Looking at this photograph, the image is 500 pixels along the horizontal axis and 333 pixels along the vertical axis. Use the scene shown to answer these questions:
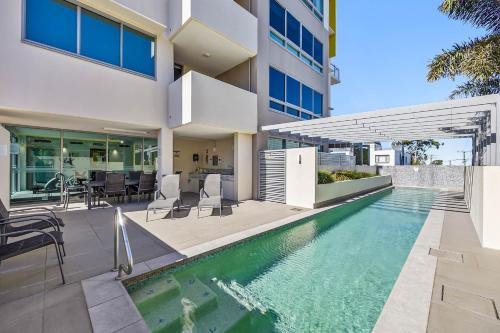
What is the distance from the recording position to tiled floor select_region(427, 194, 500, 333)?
7.38ft

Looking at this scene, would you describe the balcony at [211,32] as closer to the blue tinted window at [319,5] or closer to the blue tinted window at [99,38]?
the blue tinted window at [99,38]

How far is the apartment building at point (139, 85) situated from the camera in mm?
6324

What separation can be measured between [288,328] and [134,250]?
3.19 metres

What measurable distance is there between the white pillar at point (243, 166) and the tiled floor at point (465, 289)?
23.2 feet

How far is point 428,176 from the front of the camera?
16.8m

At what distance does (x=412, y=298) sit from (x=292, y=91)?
37.8 feet

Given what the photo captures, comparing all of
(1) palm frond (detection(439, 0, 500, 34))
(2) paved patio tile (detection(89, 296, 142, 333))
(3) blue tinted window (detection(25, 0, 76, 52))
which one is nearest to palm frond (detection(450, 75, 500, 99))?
(1) palm frond (detection(439, 0, 500, 34))

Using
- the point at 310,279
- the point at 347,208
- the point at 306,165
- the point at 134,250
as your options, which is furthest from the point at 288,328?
the point at 347,208

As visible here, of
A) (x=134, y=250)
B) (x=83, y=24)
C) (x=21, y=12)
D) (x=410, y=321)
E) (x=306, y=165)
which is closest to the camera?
(x=410, y=321)

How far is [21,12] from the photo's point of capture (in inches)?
240

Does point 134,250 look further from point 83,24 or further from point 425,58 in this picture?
point 425,58

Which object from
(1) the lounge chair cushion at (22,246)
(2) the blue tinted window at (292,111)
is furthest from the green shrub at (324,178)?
(1) the lounge chair cushion at (22,246)

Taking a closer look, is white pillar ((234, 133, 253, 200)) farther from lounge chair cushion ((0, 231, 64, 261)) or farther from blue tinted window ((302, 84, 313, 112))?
lounge chair cushion ((0, 231, 64, 261))

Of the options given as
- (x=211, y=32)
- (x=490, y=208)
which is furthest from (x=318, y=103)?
(x=490, y=208)
